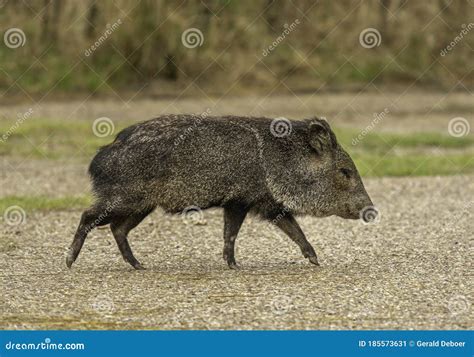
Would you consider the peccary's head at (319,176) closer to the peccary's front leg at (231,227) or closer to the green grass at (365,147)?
the peccary's front leg at (231,227)

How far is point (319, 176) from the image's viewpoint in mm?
11281

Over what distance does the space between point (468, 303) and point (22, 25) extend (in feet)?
57.5

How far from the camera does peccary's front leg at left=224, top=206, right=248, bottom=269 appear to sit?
432 inches

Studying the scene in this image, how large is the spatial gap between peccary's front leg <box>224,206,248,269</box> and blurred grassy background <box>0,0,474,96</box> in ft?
46.8

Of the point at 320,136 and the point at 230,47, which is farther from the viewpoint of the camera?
the point at 230,47

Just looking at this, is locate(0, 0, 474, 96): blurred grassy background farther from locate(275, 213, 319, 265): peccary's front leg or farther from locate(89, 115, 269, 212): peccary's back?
locate(89, 115, 269, 212): peccary's back

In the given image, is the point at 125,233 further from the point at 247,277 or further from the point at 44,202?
the point at 44,202

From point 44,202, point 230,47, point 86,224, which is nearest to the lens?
point 86,224

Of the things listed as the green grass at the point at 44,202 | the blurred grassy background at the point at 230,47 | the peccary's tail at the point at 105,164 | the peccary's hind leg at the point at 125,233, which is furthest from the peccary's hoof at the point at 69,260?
the blurred grassy background at the point at 230,47

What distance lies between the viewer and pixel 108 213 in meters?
10.7

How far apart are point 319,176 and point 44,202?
5.66 metres

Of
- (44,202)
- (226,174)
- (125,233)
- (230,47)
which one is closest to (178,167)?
(226,174)

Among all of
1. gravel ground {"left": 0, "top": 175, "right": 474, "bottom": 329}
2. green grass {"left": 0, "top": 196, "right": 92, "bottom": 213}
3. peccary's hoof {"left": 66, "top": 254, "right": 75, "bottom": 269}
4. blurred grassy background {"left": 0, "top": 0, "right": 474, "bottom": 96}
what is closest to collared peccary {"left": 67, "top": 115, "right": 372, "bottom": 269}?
peccary's hoof {"left": 66, "top": 254, "right": 75, "bottom": 269}

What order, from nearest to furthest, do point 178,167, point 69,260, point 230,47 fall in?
point 178,167
point 69,260
point 230,47
